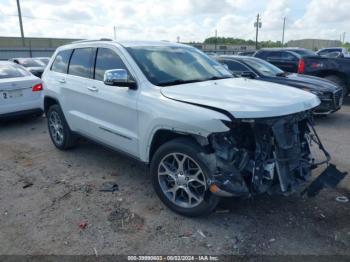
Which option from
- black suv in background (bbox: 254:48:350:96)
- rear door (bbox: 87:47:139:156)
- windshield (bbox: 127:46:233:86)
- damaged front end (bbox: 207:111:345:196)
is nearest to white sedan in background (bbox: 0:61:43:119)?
rear door (bbox: 87:47:139:156)

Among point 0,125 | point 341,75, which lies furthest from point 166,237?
point 341,75

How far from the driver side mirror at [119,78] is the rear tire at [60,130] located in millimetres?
2065

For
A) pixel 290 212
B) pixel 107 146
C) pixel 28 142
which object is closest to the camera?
pixel 290 212

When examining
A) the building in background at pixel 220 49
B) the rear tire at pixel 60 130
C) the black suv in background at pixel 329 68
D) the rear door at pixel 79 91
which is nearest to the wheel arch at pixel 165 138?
the rear door at pixel 79 91

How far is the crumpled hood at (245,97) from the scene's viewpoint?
2.93 m

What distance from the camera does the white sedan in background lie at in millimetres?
7168

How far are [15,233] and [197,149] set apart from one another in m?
2.07

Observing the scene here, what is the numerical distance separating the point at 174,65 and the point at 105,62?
99 centimetres

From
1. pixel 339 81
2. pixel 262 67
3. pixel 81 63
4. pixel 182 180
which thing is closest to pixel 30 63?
pixel 262 67

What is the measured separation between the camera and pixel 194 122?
3.02 metres

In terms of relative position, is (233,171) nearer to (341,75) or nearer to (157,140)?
(157,140)

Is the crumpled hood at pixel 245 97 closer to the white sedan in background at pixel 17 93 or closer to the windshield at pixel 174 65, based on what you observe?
the windshield at pixel 174 65

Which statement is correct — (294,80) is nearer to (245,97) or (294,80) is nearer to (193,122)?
(245,97)

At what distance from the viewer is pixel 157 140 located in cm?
367
